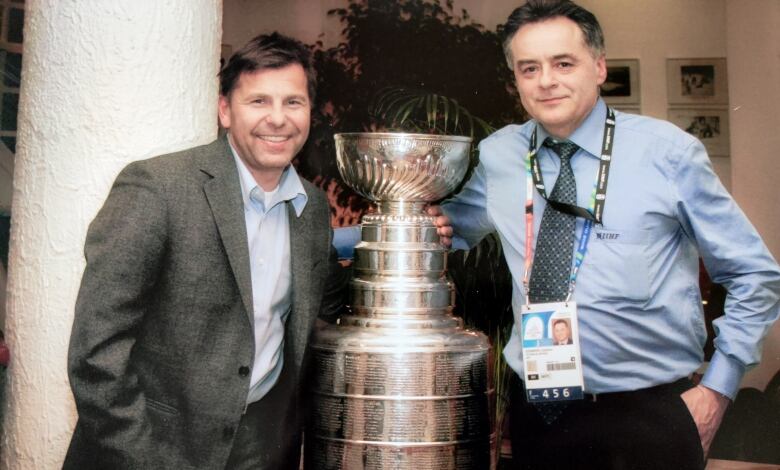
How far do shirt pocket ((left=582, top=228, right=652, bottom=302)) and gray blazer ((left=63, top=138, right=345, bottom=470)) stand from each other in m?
0.74

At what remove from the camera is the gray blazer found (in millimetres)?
1412

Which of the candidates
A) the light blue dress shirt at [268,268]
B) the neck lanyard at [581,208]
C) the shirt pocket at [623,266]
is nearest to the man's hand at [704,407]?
the shirt pocket at [623,266]

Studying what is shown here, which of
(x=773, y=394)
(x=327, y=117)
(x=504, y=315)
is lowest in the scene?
(x=773, y=394)

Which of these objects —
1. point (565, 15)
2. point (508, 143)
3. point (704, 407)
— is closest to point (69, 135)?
point (508, 143)

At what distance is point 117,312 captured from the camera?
55.7 inches

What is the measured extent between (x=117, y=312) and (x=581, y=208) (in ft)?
3.10

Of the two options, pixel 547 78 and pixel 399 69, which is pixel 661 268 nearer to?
pixel 547 78

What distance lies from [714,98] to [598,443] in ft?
6.61

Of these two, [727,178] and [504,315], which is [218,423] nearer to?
[504,315]

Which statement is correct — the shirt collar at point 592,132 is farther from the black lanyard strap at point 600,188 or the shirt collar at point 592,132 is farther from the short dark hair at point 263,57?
the short dark hair at point 263,57

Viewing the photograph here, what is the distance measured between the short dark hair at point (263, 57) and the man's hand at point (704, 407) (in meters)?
1.05

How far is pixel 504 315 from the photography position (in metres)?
3.27

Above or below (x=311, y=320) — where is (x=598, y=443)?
below

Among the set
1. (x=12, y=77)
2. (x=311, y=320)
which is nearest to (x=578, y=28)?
(x=311, y=320)
